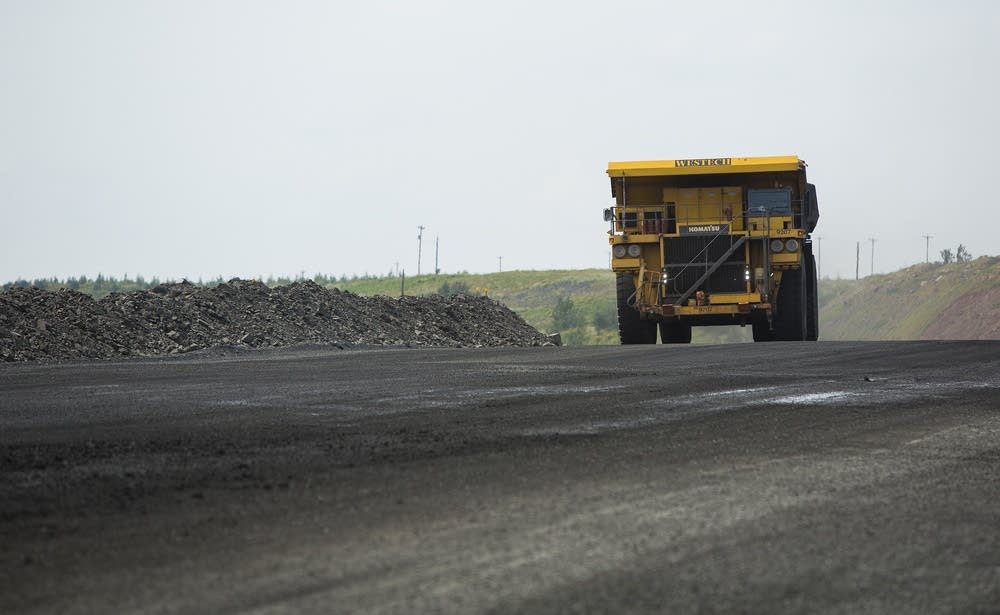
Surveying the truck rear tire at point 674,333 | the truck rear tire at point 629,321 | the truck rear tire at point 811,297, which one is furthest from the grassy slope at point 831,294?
the truck rear tire at point 629,321

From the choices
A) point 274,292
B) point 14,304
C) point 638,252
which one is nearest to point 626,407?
point 638,252

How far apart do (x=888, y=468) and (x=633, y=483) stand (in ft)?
5.27

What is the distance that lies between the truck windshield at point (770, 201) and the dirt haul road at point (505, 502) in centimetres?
1223

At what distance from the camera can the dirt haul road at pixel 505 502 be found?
4082mm

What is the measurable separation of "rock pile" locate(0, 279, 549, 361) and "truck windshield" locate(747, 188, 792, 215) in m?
9.67

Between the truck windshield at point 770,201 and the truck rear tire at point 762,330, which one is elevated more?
the truck windshield at point 770,201

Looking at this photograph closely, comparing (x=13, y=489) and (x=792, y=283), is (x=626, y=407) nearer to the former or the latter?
(x=13, y=489)

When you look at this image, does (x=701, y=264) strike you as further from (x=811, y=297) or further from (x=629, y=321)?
(x=811, y=297)

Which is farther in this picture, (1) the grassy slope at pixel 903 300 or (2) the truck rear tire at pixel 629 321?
(1) the grassy slope at pixel 903 300

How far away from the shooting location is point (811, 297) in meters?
26.8

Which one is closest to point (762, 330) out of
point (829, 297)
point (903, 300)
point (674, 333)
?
point (674, 333)

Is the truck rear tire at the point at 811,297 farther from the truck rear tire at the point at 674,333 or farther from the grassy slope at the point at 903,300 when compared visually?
the grassy slope at the point at 903,300

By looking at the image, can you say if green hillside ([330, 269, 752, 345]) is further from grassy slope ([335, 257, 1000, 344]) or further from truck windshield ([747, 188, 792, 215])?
truck windshield ([747, 188, 792, 215])

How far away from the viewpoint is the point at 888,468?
6855 mm
